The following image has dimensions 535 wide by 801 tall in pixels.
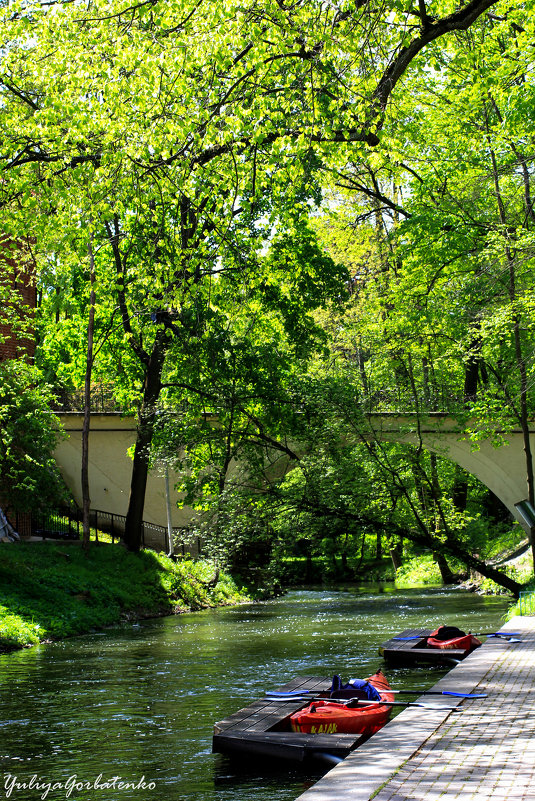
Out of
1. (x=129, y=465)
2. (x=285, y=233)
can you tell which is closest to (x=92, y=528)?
(x=129, y=465)

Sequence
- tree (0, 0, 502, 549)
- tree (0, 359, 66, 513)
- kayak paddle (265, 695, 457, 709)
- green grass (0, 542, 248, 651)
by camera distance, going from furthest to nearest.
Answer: tree (0, 359, 66, 513)
green grass (0, 542, 248, 651)
tree (0, 0, 502, 549)
kayak paddle (265, 695, 457, 709)

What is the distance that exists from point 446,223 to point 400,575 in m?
17.2

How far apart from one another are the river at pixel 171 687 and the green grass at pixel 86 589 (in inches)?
29.5

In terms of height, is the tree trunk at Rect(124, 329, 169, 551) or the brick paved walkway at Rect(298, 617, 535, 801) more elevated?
the tree trunk at Rect(124, 329, 169, 551)

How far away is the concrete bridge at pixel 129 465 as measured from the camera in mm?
28844

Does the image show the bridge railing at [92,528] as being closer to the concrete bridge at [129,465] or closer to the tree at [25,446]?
the concrete bridge at [129,465]

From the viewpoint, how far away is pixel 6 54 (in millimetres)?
12789

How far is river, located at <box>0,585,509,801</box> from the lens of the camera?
6.83 metres

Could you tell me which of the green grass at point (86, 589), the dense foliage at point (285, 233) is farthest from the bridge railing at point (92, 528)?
the dense foliage at point (285, 233)

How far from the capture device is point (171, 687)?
11047 mm

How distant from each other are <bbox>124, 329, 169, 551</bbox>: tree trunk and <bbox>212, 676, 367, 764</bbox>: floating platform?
1428cm

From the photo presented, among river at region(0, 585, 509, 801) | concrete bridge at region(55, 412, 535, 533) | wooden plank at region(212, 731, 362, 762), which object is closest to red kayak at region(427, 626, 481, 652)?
river at region(0, 585, 509, 801)

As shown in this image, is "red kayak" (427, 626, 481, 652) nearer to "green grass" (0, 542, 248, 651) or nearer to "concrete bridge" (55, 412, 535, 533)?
"green grass" (0, 542, 248, 651)

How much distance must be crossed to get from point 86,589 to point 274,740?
43.9ft
